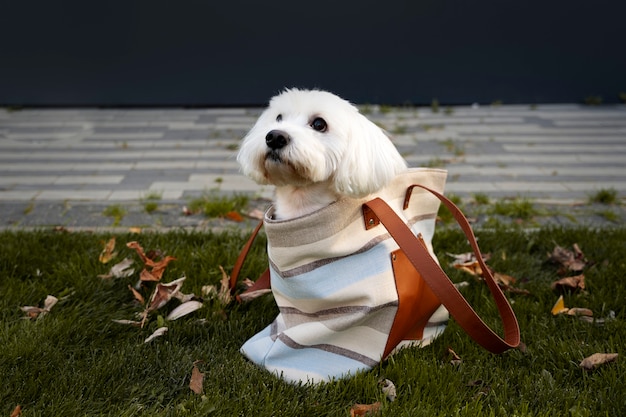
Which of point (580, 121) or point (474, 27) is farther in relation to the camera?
point (474, 27)

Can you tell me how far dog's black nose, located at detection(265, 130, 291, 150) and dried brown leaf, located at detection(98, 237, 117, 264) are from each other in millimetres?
1553

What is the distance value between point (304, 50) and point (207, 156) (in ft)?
8.40

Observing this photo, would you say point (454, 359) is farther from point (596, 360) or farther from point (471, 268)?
point (471, 268)

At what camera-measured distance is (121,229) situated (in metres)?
4.18

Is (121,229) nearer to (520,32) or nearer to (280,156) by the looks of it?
(280,156)

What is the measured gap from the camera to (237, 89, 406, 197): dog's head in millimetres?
2330

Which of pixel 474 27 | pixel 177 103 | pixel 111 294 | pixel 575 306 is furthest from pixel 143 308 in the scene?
pixel 474 27

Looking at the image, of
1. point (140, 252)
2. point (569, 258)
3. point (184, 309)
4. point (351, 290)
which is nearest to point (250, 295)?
point (184, 309)

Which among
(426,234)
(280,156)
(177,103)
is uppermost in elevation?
(280,156)

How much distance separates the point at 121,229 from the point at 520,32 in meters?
5.90

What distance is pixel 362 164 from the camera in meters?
2.35

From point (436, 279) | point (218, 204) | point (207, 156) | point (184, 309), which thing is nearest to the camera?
point (436, 279)

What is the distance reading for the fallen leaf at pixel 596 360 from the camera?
2607 millimetres

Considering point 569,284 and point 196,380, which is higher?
point 569,284
